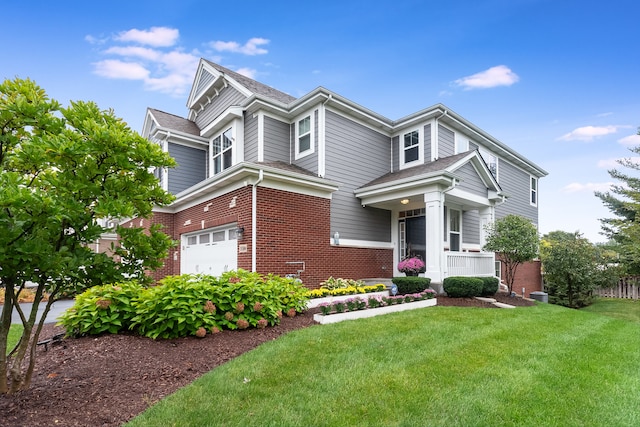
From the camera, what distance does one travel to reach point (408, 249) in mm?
12562

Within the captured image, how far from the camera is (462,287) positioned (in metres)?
9.52

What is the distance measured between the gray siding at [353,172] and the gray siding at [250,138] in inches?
96.4

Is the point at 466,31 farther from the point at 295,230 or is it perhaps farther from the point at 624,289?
the point at 624,289

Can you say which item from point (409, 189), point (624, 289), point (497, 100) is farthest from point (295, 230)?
point (624, 289)

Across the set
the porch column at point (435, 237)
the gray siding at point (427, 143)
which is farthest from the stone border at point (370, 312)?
the gray siding at point (427, 143)

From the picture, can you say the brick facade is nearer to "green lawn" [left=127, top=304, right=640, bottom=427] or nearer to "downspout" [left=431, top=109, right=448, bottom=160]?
"green lawn" [left=127, top=304, right=640, bottom=427]

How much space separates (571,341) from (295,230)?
21.2 feet

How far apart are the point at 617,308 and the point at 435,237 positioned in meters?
9.65

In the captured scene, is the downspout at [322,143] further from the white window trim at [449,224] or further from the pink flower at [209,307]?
the pink flower at [209,307]

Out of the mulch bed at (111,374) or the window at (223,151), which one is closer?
the mulch bed at (111,374)

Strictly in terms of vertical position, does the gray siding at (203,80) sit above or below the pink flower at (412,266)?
above

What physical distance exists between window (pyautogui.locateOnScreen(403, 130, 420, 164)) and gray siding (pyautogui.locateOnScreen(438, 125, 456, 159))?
763 millimetres

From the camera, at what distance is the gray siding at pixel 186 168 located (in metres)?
14.4

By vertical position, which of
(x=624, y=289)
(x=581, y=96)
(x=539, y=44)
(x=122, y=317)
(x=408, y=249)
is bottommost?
(x=624, y=289)
